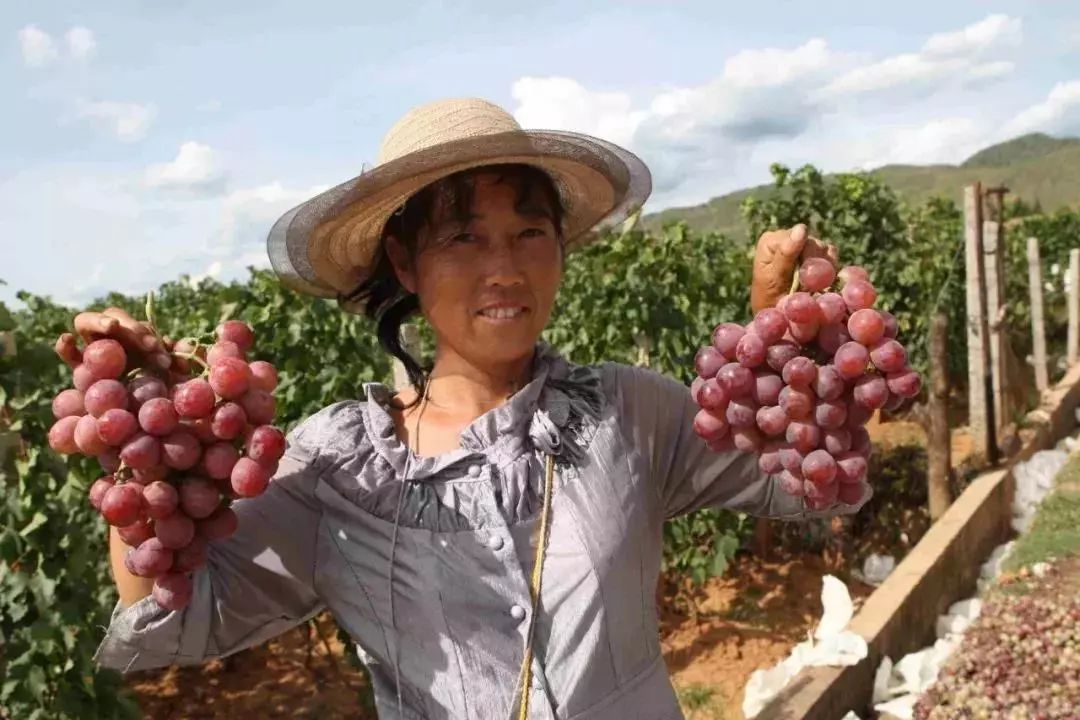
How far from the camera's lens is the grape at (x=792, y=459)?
1257 millimetres

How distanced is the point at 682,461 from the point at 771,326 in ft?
1.11

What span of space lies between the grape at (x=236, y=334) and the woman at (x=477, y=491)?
0.29 feet

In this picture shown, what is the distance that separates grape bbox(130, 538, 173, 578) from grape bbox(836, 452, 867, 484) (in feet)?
2.86

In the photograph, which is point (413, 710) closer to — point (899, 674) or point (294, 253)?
point (294, 253)

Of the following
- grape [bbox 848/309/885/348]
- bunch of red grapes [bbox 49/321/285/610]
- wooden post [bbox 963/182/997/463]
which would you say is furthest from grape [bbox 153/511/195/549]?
wooden post [bbox 963/182/997/463]

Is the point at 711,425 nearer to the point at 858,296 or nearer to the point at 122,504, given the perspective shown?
the point at 858,296

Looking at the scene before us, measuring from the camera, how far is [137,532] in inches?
44.4

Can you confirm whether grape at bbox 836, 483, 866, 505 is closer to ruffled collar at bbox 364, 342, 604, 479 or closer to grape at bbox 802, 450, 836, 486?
grape at bbox 802, 450, 836, 486

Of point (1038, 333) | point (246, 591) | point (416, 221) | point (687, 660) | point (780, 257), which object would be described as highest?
point (416, 221)

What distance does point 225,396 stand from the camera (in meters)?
1.13

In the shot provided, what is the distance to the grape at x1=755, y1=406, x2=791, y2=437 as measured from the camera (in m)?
1.26

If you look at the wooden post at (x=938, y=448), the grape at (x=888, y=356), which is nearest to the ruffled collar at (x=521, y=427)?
the grape at (x=888, y=356)

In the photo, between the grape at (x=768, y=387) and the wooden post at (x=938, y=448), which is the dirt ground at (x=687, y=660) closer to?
the wooden post at (x=938, y=448)

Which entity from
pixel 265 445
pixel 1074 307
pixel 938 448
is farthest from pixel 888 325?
pixel 1074 307
